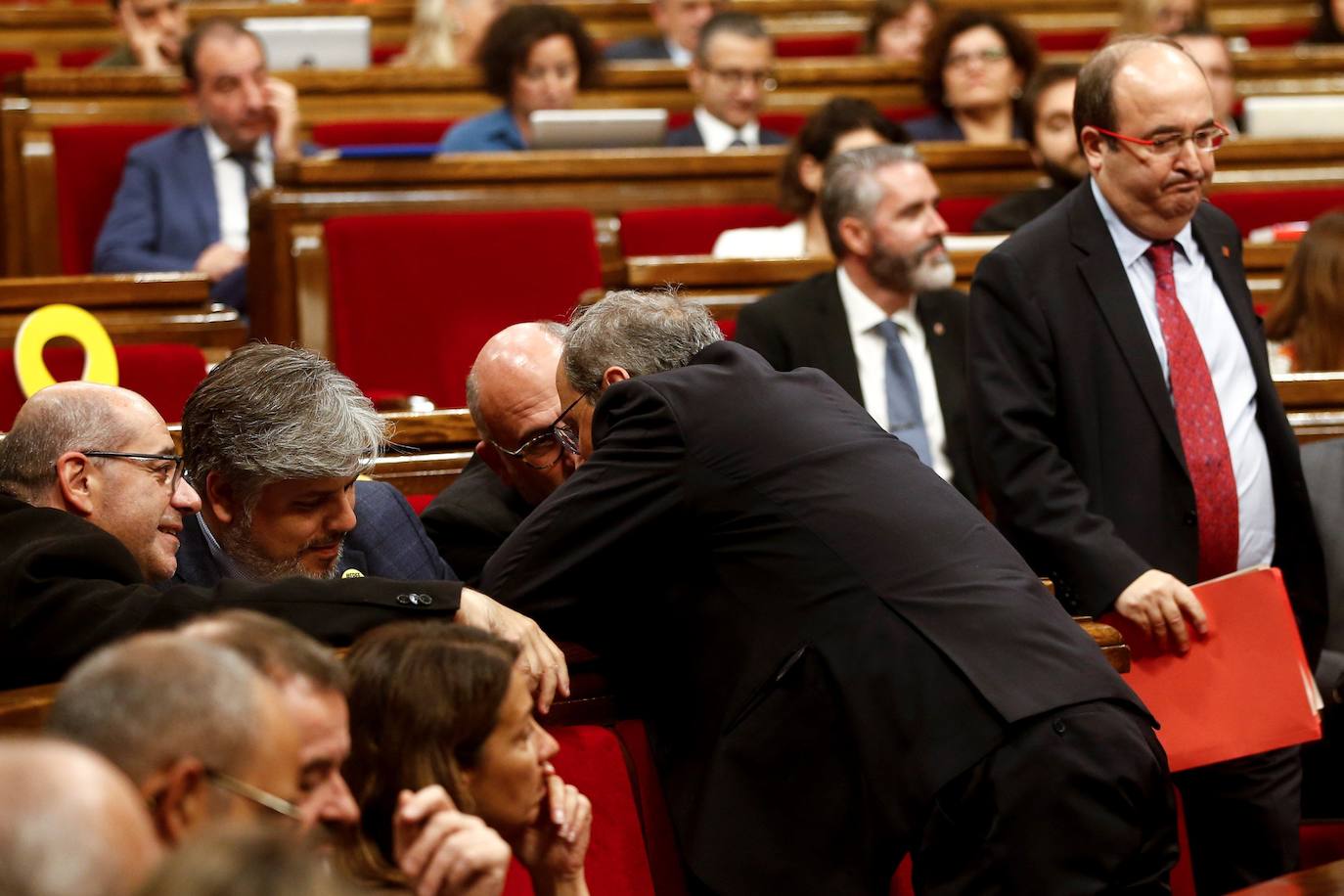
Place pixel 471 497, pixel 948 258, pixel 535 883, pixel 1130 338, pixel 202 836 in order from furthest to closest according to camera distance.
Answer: pixel 948 258 < pixel 1130 338 < pixel 471 497 < pixel 535 883 < pixel 202 836

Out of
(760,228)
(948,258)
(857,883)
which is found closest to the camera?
(857,883)

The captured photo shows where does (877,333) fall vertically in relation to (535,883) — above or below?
above

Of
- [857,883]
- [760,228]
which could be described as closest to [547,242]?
[760,228]

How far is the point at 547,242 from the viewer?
11.0 ft

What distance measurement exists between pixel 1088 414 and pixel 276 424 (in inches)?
39.4

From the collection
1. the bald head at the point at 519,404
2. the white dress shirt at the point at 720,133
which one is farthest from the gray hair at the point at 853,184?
the bald head at the point at 519,404

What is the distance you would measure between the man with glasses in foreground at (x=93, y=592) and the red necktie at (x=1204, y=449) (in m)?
1.02

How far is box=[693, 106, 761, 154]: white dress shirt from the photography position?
418cm

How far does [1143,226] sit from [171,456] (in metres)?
1.23

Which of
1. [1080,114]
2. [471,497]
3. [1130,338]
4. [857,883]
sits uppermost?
[1080,114]

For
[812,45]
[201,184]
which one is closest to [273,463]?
[201,184]

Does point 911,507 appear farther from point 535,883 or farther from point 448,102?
point 448,102

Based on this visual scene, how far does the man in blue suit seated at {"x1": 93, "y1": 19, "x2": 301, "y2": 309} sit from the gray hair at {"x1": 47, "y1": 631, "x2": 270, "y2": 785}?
9.01ft

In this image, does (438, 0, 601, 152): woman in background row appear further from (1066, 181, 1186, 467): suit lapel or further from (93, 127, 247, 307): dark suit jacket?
(1066, 181, 1186, 467): suit lapel
